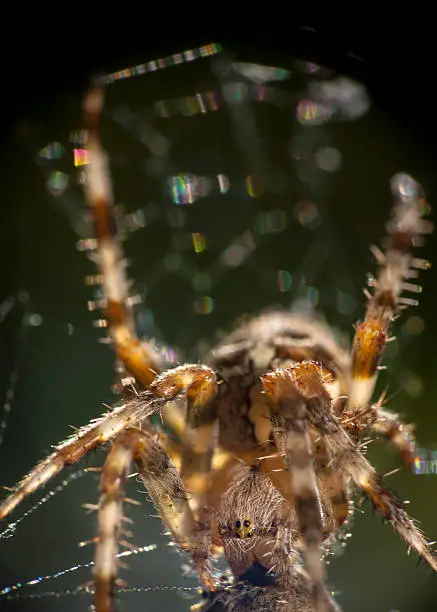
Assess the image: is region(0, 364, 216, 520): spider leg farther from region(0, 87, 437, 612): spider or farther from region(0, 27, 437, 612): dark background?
region(0, 27, 437, 612): dark background

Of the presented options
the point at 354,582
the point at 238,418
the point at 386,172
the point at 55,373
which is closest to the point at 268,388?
the point at 238,418

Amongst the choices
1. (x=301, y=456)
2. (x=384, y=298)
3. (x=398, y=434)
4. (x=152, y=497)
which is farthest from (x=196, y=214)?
(x=301, y=456)

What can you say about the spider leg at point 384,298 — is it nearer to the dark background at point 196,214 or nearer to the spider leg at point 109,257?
the spider leg at point 109,257

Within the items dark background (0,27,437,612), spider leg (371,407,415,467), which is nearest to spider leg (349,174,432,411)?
spider leg (371,407,415,467)

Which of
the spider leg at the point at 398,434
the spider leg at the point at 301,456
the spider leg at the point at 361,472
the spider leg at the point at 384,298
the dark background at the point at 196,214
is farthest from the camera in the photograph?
the dark background at the point at 196,214

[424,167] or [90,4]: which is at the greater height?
[90,4]

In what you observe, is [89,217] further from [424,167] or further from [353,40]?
[424,167]

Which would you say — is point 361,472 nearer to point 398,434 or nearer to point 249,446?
point 249,446

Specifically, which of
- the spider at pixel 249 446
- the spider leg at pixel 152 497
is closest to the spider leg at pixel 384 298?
the spider at pixel 249 446
